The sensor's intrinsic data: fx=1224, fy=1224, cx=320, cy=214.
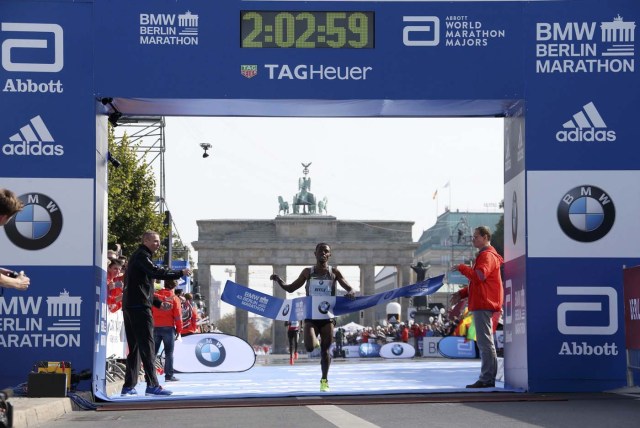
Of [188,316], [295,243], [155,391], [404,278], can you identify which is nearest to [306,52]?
[155,391]

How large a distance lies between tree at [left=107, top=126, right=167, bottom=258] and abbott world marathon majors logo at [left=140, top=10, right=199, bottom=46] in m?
25.2

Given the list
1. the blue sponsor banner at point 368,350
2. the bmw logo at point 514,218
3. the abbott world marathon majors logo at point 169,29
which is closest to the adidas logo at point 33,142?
the abbott world marathon majors logo at point 169,29

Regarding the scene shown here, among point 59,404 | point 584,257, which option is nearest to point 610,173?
point 584,257

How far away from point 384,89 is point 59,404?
4965 mm

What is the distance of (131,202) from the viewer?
40.6 meters

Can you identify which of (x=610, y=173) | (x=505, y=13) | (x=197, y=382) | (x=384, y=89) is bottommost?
(x=197, y=382)

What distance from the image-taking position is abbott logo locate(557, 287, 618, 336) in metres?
13.6

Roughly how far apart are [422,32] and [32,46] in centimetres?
431

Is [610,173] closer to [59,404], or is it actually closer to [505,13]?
[505,13]

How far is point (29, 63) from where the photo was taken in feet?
43.7

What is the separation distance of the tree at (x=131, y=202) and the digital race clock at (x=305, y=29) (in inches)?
996

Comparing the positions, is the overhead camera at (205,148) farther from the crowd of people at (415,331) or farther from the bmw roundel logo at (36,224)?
the bmw roundel logo at (36,224)

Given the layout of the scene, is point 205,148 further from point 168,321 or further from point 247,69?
point 247,69

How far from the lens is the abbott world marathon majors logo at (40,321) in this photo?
13.1 meters
